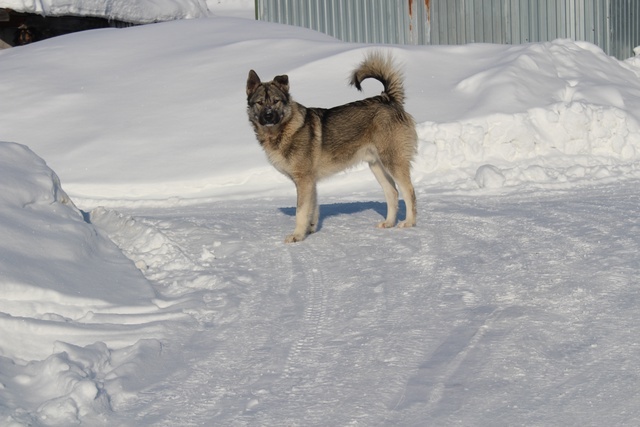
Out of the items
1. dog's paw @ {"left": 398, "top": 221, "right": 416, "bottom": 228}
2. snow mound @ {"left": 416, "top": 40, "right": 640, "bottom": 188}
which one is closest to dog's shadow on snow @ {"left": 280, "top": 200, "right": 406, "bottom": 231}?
dog's paw @ {"left": 398, "top": 221, "right": 416, "bottom": 228}

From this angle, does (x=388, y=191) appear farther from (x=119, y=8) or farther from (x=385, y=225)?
(x=119, y=8)

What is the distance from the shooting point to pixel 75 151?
1295cm

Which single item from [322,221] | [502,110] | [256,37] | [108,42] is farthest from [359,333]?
[108,42]

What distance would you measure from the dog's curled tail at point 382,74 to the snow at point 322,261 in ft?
4.03

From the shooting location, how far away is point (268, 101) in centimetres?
787

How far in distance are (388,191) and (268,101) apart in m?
1.53

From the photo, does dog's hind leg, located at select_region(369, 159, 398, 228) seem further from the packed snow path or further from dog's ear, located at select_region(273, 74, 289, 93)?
dog's ear, located at select_region(273, 74, 289, 93)

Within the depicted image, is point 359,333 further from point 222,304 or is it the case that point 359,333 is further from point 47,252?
point 47,252

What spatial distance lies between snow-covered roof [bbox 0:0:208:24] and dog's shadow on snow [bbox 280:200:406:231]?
13193 millimetres

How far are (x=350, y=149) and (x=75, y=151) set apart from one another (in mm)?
5985

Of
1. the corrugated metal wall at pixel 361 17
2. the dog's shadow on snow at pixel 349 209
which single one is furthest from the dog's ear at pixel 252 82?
the corrugated metal wall at pixel 361 17

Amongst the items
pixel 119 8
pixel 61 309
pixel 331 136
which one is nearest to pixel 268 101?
pixel 331 136

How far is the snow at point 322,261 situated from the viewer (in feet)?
14.3

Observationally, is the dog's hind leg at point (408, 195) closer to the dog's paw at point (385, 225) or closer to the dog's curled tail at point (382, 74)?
the dog's paw at point (385, 225)
